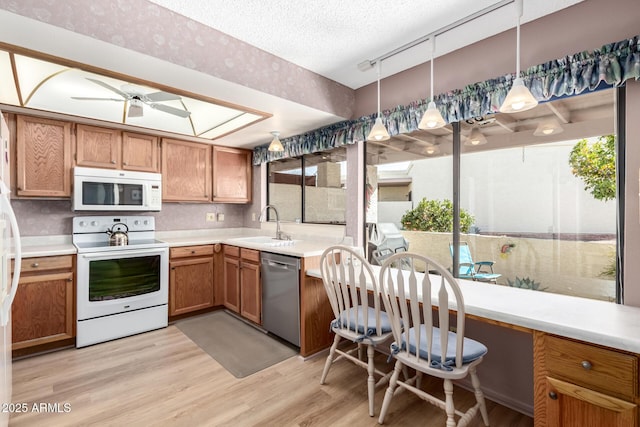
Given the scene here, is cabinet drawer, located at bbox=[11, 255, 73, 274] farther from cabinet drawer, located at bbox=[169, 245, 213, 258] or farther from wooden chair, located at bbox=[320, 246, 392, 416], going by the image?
wooden chair, located at bbox=[320, 246, 392, 416]

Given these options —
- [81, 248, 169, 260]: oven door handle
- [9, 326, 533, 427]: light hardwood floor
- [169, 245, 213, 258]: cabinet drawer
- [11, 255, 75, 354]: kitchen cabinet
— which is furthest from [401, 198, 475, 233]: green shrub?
[11, 255, 75, 354]: kitchen cabinet

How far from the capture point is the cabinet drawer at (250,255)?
3.10 metres

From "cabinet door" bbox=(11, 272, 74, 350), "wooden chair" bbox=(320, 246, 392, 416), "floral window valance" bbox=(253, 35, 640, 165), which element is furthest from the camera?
"cabinet door" bbox=(11, 272, 74, 350)

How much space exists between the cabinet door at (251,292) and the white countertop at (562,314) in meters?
1.83

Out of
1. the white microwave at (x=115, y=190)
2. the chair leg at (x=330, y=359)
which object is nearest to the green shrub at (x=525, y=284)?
the chair leg at (x=330, y=359)

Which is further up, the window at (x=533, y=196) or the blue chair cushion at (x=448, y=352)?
the window at (x=533, y=196)

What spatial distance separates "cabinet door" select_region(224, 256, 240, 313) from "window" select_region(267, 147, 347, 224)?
0.88 meters

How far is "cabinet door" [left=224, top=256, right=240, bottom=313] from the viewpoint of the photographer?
11.3 feet

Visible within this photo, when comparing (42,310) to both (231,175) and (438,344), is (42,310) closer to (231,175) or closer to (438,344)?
(231,175)

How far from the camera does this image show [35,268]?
8.47ft

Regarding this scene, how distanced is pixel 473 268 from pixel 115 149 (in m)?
3.62

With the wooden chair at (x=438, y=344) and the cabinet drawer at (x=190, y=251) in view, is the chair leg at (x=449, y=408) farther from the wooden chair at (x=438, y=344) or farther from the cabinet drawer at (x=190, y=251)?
the cabinet drawer at (x=190, y=251)

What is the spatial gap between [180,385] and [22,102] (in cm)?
258

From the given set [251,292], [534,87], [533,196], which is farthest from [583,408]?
[251,292]
